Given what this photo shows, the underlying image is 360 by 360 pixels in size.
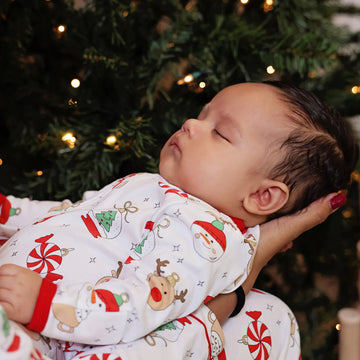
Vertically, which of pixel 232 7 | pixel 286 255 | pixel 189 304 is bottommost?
pixel 286 255

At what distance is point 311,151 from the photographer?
85 cm

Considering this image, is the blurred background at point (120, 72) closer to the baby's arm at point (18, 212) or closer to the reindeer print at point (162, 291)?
the baby's arm at point (18, 212)

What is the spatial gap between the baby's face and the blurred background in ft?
0.47

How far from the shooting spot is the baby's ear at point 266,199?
2.78 feet

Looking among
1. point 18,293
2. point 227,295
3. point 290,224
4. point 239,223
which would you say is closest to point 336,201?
point 290,224

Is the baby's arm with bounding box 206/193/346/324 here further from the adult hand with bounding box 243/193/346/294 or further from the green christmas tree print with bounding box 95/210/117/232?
the green christmas tree print with bounding box 95/210/117/232

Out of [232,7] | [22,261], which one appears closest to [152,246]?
[22,261]

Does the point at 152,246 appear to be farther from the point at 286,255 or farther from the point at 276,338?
the point at 286,255

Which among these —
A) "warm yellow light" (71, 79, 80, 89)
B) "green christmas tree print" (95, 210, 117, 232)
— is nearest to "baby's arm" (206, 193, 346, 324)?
"green christmas tree print" (95, 210, 117, 232)

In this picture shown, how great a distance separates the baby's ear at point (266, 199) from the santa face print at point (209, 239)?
0.14m

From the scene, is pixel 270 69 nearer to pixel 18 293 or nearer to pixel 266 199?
pixel 266 199

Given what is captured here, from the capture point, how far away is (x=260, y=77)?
1062 millimetres

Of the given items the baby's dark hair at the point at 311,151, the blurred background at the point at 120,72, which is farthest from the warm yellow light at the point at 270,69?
the baby's dark hair at the point at 311,151

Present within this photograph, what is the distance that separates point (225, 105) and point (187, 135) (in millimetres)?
102
